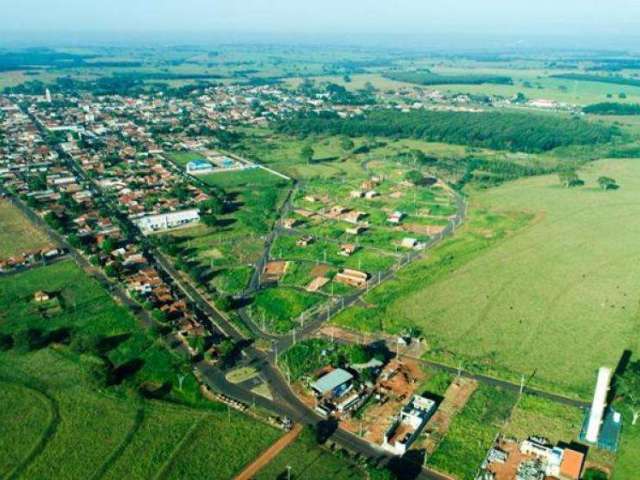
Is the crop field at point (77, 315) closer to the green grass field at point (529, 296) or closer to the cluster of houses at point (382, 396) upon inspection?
the cluster of houses at point (382, 396)

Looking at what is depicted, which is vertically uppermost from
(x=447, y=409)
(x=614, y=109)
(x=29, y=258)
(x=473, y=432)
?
(x=614, y=109)

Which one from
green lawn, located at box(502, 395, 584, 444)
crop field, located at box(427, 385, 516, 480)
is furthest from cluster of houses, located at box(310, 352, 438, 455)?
green lawn, located at box(502, 395, 584, 444)

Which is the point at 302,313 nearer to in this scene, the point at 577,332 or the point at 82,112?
the point at 577,332

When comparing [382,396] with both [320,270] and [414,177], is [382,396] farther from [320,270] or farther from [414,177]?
[414,177]

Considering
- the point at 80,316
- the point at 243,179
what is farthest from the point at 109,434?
the point at 243,179

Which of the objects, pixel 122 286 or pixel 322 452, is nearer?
pixel 322 452

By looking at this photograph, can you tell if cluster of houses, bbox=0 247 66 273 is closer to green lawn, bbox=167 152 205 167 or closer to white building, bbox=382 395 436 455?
white building, bbox=382 395 436 455

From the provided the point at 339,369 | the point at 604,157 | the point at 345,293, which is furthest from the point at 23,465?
the point at 604,157
